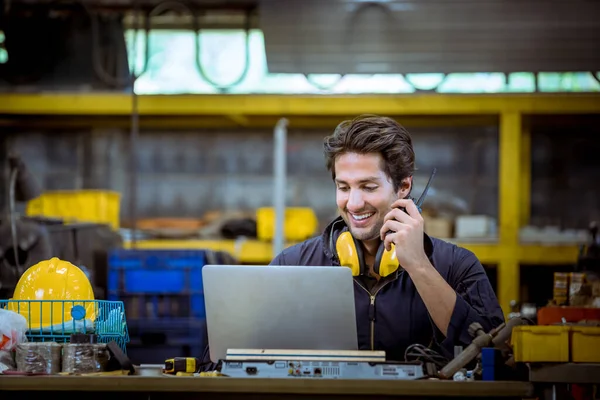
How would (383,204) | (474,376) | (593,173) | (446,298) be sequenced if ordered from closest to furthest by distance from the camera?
(474,376) < (446,298) < (383,204) < (593,173)

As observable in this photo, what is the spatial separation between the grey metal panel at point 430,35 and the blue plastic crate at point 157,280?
199 cm

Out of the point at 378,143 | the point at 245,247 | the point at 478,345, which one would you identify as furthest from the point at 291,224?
the point at 478,345

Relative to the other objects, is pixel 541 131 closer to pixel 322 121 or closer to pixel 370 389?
pixel 322 121

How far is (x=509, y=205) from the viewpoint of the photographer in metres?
5.67

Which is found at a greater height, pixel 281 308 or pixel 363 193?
pixel 363 193

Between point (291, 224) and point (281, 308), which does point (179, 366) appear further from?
point (291, 224)

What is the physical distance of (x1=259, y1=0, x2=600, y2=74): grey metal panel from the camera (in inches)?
230

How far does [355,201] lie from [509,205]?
3.29 m

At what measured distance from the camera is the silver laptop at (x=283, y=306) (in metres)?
2.04

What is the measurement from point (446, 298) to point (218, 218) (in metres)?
3.86

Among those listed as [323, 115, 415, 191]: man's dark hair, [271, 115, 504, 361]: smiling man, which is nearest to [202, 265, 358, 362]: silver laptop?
[271, 115, 504, 361]: smiling man

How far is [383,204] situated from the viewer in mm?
2627

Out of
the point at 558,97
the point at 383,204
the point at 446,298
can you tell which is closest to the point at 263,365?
the point at 446,298

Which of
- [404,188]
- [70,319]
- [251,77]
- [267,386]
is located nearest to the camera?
[267,386]
